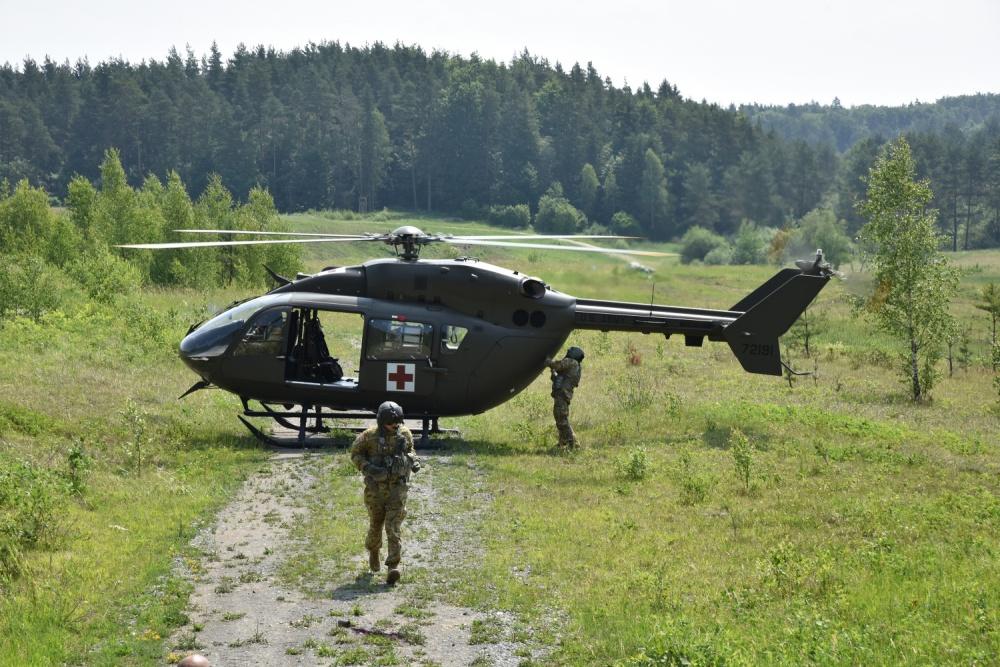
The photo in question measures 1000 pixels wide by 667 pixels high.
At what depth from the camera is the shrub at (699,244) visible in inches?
→ 3019

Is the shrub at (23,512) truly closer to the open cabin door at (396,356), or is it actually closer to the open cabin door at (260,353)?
the open cabin door at (260,353)

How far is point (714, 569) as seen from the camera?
1212 cm

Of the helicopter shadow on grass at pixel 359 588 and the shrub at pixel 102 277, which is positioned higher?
the shrub at pixel 102 277

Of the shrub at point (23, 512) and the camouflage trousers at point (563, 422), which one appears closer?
the shrub at point (23, 512)

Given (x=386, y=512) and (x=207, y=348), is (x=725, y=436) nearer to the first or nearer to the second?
(x=207, y=348)

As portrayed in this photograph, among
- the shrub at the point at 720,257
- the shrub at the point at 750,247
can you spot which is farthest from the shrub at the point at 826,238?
the shrub at the point at 720,257

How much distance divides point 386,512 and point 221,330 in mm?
9148

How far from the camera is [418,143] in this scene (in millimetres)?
137125

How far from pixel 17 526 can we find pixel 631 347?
2759cm

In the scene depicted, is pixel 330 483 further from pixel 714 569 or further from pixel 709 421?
pixel 709 421

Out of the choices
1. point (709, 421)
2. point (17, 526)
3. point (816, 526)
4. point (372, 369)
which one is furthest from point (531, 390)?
point (17, 526)

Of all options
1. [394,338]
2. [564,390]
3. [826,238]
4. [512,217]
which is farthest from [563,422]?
[512,217]

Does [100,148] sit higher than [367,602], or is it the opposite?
[100,148]

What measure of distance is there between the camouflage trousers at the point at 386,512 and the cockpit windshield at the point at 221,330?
28.5 feet
